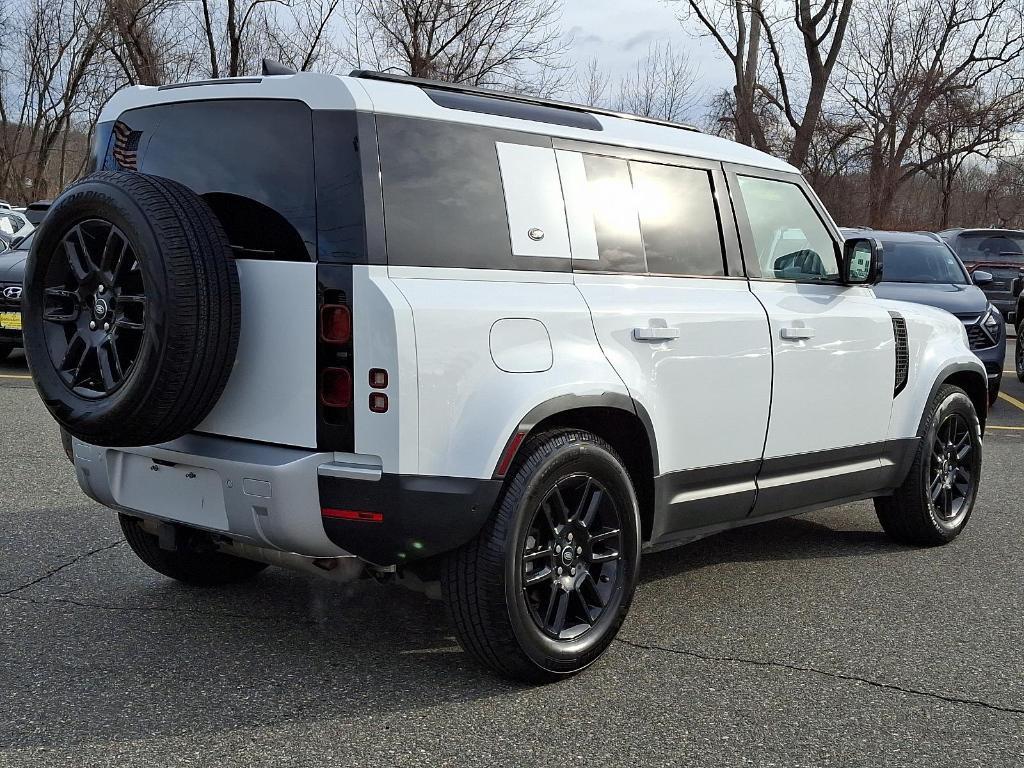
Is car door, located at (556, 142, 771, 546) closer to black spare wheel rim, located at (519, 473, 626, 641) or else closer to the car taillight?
black spare wheel rim, located at (519, 473, 626, 641)

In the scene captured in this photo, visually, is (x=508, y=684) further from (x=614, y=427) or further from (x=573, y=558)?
(x=614, y=427)

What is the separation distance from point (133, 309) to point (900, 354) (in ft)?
11.7

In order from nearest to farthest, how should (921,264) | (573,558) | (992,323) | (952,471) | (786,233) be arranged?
(573,558)
(786,233)
(952,471)
(992,323)
(921,264)

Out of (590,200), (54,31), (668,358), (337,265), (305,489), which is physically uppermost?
(54,31)

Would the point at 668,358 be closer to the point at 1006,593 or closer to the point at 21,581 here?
the point at 1006,593

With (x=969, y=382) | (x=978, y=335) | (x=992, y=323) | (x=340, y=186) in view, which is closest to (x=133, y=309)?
(x=340, y=186)

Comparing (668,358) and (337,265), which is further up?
(337,265)

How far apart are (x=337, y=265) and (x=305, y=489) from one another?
676 millimetres

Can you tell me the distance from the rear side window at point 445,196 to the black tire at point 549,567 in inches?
25.4

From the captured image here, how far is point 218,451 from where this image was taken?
A: 355 centimetres

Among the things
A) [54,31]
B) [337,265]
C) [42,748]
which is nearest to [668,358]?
[337,265]

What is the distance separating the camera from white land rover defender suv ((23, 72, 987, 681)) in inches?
132

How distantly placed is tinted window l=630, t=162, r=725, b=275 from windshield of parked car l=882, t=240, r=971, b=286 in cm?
681

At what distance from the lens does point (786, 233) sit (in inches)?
197
